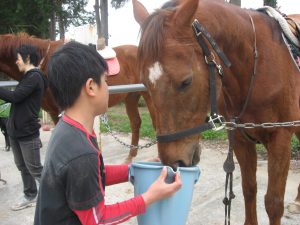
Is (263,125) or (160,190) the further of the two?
(263,125)

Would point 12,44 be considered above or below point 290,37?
below

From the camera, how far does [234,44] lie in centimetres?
217

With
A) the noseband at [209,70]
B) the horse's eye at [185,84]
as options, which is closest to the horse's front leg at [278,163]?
the noseband at [209,70]

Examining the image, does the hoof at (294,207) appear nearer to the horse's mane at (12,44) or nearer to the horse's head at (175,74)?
the horse's head at (175,74)

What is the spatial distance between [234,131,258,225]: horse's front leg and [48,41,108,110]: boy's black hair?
5.29 ft

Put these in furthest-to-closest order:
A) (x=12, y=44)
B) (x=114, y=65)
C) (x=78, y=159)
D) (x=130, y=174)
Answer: (x=114, y=65), (x=12, y=44), (x=130, y=174), (x=78, y=159)

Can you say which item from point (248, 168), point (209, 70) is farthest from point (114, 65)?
point (209, 70)

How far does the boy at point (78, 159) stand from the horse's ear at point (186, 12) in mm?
576

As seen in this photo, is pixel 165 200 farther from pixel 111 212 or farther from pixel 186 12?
pixel 186 12

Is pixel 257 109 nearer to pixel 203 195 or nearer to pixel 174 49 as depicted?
pixel 174 49

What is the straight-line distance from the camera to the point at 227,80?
226 centimetres

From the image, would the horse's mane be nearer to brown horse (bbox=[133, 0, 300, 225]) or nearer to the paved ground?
the paved ground

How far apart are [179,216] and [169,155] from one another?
32cm

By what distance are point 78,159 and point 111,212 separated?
11.0 inches
